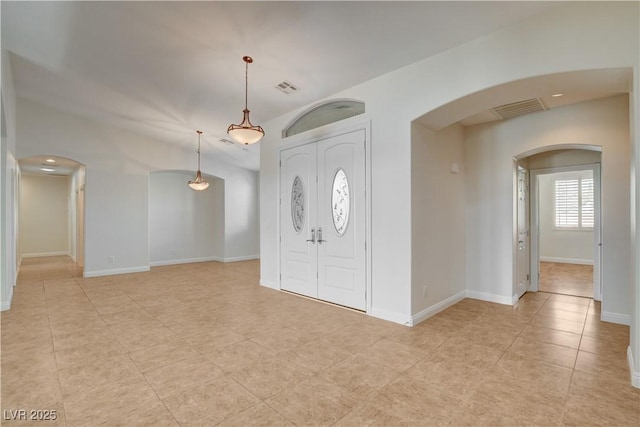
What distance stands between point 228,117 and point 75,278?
5206 millimetres

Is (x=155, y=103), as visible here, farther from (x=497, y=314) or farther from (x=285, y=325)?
(x=497, y=314)

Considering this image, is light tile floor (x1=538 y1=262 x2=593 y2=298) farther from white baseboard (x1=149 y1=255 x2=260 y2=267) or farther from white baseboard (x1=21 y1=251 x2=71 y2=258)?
white baseboard (x1=21 y1=251 x2=71 y2=258)

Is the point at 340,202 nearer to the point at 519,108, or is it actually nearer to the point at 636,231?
the point at 519,108

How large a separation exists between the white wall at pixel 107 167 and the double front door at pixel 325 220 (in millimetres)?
4493

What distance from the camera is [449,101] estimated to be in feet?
11.6

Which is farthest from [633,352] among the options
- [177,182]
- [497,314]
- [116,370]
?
[177,182]

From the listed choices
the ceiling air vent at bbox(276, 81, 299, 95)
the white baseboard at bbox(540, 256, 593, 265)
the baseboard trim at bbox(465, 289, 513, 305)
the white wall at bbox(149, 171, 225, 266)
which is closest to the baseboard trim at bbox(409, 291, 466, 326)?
the baseboard trim at bbox(465, 289, 513, 305)

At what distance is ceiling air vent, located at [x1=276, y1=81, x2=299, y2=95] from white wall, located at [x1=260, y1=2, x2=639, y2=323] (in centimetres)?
72

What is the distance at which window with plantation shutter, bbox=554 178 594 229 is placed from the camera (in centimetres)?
848

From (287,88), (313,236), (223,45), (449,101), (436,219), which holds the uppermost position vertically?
(223,45)

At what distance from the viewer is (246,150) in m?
8.16

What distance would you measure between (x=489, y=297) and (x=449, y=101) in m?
3.27

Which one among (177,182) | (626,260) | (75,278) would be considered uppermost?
(177,182)

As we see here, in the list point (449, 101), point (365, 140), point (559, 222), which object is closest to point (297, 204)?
point (365, 140)
